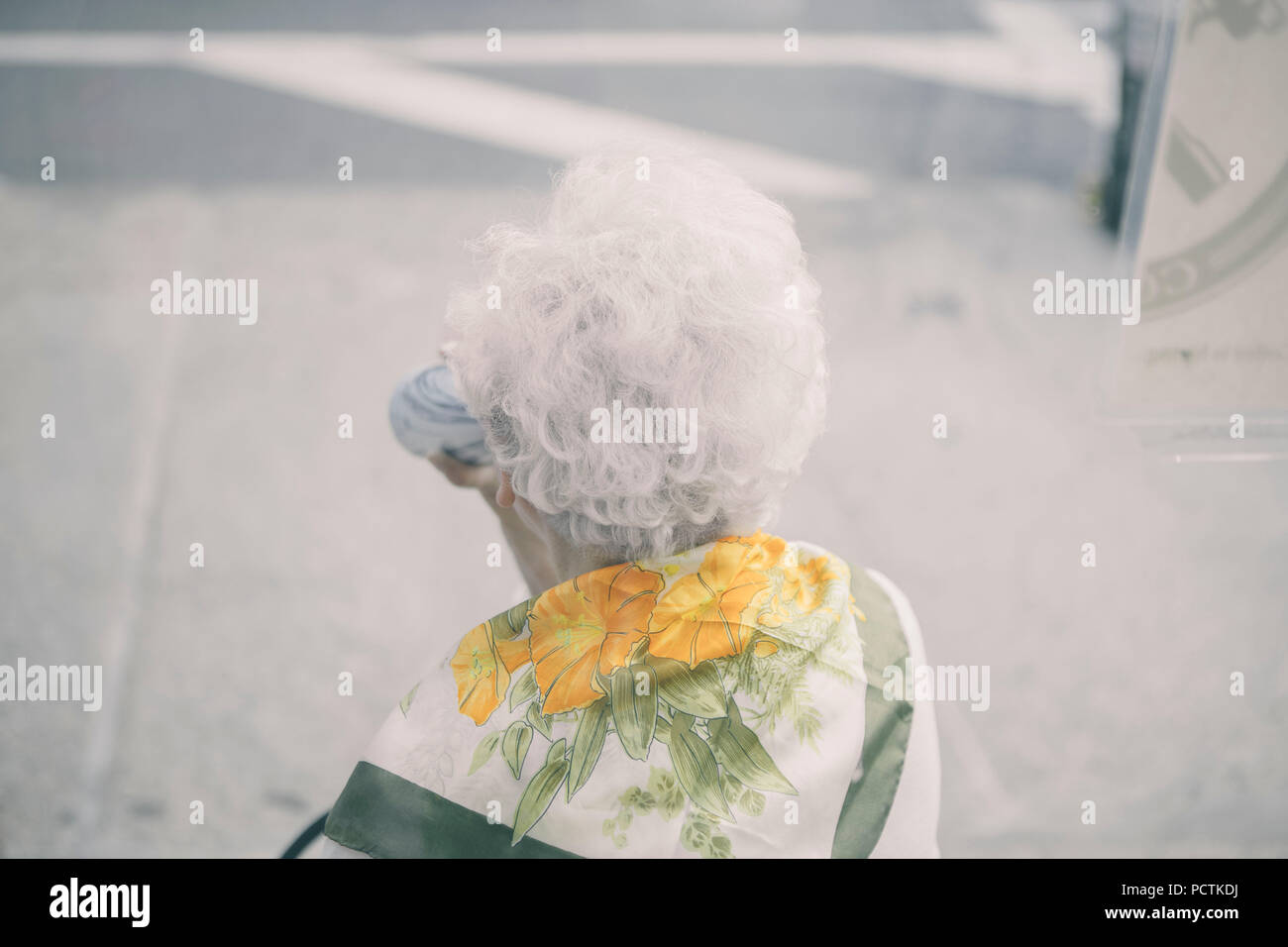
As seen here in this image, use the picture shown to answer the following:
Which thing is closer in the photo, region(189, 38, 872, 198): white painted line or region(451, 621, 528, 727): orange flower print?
region(451, 621, 528, 727): orange flower print

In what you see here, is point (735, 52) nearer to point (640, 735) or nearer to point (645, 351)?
point (645, 351)

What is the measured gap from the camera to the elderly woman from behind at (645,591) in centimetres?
121

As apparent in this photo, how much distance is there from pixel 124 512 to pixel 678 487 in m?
2.72

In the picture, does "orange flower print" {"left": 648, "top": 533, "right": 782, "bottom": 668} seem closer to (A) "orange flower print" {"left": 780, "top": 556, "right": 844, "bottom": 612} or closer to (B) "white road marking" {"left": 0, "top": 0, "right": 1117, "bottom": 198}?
(A) "orange flower print" {"left": 780, "top": 556, "right": 844, "bottom": 612}

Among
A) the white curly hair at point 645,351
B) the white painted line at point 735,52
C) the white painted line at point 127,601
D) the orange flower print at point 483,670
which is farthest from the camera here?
the white painted line at point 735,52

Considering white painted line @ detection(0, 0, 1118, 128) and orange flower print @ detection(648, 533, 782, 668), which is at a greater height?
white painted line @ detection(0, 0, 1118, 128)

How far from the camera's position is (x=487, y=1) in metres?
7.12

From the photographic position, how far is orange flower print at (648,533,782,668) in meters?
1.27

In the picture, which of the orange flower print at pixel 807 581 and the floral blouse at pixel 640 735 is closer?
the floral blouse at pixel 640 735

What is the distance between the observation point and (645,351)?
3.86ft

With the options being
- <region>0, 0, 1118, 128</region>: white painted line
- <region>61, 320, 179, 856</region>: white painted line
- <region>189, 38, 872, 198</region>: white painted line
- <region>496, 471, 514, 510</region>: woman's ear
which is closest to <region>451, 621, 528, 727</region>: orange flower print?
<region>496, 471, 514, 510</region>: woman's ear

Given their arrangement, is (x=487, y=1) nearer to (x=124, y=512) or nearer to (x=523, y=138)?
(x=523, y=138)

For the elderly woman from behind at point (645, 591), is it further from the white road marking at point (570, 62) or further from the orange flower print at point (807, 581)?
the white road marking at point (570, 62)

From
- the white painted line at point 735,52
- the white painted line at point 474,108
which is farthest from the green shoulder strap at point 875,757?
the white painted line at point 735,52
